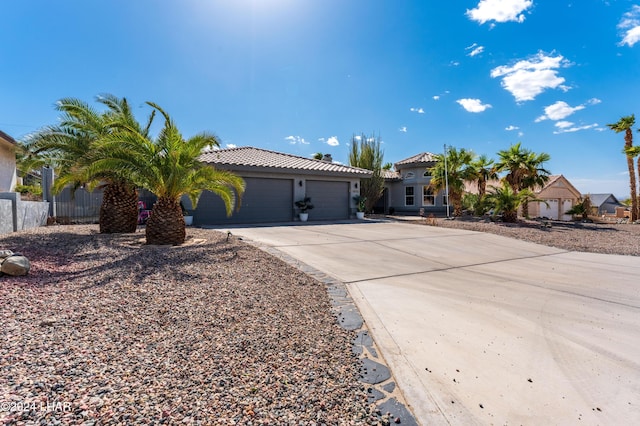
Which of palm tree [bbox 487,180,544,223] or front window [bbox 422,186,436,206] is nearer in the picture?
palm tree [bbox 487,180,544,223]

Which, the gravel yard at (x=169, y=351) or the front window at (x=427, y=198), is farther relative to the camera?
the front window at (x=427, y=198)

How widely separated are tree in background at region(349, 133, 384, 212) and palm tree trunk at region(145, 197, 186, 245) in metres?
Answer: 15.9

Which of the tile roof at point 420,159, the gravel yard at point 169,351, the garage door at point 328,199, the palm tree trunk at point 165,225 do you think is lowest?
the gravel yard at point 169,351

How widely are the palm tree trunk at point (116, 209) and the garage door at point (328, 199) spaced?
31.7 feet

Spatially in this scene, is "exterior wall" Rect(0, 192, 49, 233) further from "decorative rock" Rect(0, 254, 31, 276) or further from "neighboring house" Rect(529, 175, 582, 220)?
"neighboring house" Rect(529, 175, 582, 220)

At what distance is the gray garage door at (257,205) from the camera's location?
14.4m

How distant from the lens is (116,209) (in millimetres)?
9383

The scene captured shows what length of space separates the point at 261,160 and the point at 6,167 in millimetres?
12809

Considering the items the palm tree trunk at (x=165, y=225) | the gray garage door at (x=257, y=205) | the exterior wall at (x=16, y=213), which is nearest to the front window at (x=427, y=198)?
the gray garage door at (x=257, y=205)

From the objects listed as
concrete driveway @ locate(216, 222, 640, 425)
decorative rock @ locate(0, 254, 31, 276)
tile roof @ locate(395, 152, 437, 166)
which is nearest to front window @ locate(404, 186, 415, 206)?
tile roof @ locate(395, 152, 437, 166)

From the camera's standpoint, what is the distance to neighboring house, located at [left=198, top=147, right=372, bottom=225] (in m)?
14.6

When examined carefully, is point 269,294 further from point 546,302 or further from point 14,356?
point 546,302

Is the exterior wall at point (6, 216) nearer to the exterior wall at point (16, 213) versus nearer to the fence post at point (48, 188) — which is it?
the exterior wall at point (16, 213)

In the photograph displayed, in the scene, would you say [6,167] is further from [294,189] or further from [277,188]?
[294,189]
